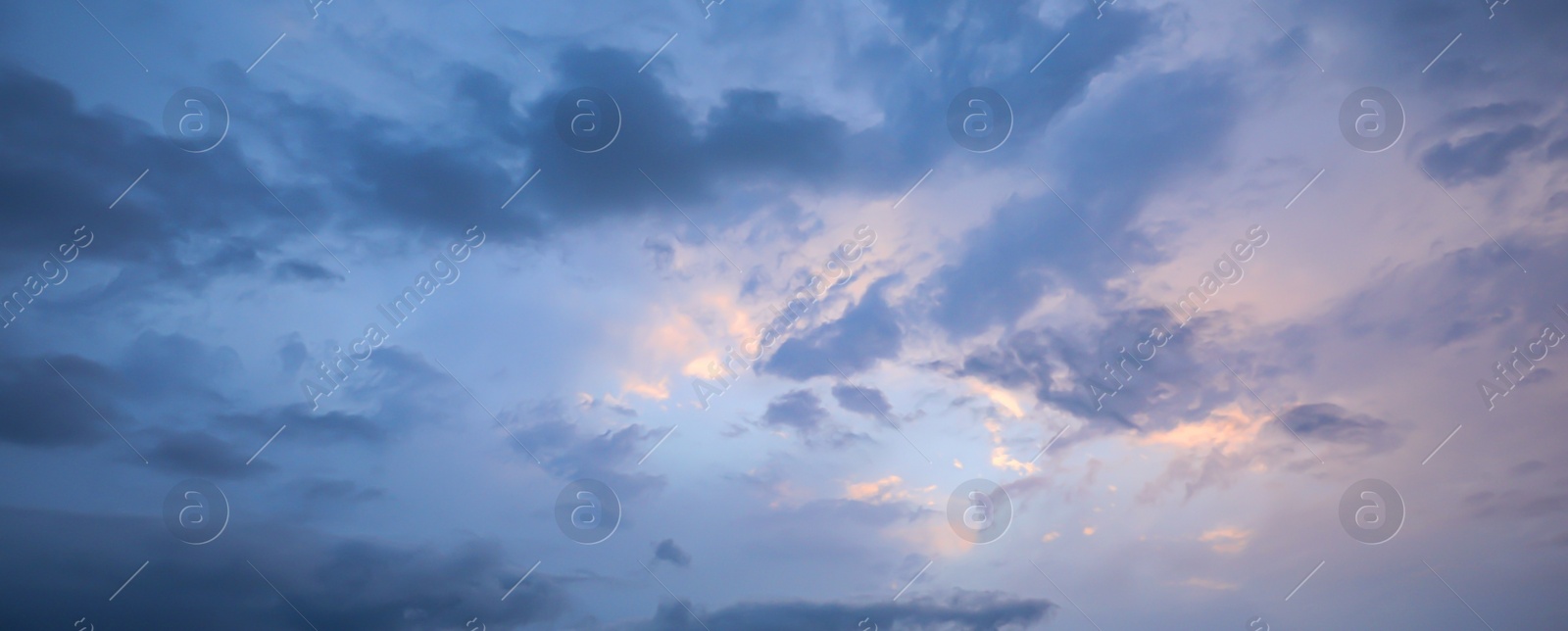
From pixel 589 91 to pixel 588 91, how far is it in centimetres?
5

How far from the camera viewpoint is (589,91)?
3503 cm

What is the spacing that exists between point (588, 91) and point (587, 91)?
0.05m

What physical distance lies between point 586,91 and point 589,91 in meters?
0.17

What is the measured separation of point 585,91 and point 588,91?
125 millimetres

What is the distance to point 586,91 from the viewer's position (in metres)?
34.9

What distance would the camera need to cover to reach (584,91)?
3488 centimetres

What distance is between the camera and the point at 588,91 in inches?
1377

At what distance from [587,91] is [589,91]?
0.46ft

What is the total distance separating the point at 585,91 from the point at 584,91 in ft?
0.15

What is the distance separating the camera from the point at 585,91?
115 feet

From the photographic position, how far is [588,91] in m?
35.0
